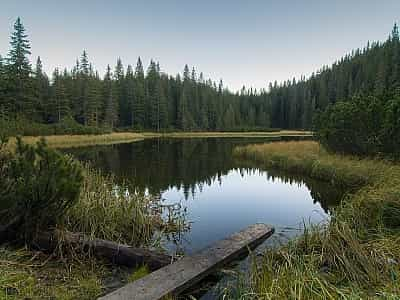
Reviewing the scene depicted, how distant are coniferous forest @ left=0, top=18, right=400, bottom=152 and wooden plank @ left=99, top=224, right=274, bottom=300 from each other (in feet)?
107

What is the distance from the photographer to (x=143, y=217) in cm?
621

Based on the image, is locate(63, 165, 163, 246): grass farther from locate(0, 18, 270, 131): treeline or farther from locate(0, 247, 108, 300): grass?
locate(0, 18, 270, 131): treeline

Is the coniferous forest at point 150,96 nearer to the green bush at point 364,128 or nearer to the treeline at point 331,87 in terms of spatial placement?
the treeline at point 331,87

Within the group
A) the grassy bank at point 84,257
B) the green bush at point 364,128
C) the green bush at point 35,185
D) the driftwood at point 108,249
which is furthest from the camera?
the green bush at point 364,128

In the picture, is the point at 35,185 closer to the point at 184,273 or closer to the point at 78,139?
the point at 184,273

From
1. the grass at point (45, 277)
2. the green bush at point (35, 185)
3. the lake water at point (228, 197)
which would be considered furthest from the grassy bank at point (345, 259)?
the green bush at point (35, 185)

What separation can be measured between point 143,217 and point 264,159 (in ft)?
47.1

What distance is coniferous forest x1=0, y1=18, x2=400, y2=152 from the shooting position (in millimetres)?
39688

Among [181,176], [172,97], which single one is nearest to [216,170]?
[181,176]

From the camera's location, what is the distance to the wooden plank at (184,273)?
3219 millimetres

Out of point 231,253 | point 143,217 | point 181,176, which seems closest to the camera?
point 231,253

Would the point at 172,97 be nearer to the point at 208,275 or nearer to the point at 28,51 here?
the point at 28,51

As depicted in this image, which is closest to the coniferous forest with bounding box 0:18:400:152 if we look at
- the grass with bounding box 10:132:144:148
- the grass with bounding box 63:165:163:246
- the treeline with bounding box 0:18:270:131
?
the treeline with bounding box 0:18:270:131

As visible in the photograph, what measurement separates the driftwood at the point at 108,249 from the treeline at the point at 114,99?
30.8 metres
